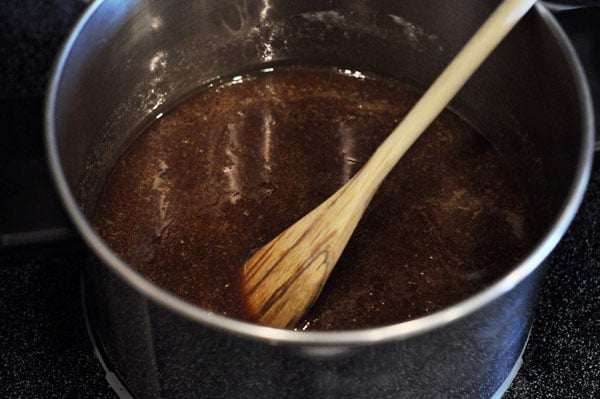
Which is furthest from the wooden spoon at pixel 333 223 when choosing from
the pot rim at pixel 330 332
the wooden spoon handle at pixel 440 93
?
the pot rim at pixel 330 332

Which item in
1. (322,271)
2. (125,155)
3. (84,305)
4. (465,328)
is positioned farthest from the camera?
(125,155)

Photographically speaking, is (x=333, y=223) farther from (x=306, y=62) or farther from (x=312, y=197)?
(x=306, y=62)

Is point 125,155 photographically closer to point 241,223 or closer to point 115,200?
point 115,200

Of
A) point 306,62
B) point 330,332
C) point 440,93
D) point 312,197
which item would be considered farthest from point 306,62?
point 330,332

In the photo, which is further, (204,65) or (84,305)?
(204,65)

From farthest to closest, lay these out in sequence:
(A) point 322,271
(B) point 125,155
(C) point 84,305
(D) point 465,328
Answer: (B) point 125,155 < (C) point 84,305 < (A) point 322,271 < (D) point 465,328

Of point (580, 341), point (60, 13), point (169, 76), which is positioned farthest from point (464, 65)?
point (60, 13)

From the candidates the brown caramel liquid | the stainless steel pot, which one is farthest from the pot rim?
the brown caramel liquid

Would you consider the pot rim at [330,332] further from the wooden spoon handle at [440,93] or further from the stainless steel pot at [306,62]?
the wooden spoon handle at [440,93]
